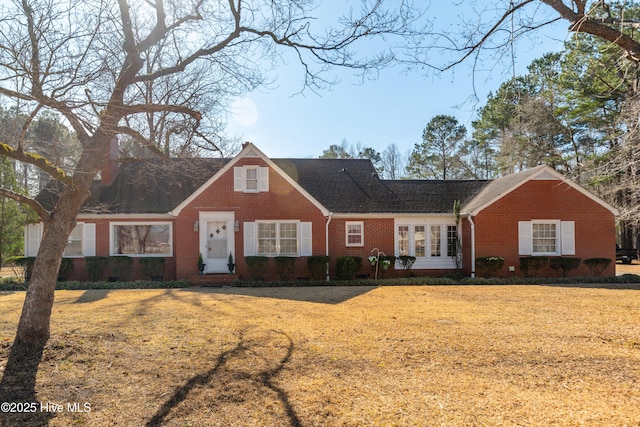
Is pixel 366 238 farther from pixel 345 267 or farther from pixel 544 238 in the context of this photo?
pixel 544 238

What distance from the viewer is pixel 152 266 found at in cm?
1536

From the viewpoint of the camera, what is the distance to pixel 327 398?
4156mm

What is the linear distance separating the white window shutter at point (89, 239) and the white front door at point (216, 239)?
455 centimetres

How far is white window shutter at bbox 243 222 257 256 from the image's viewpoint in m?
15.5

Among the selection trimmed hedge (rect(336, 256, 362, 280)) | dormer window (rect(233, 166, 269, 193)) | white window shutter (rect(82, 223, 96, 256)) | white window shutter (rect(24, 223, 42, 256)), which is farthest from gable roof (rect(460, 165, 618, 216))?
white window shutter (rect(24, 223, 42, 256))

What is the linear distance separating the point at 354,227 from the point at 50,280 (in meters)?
12.1

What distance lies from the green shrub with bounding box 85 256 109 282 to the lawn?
6.02m

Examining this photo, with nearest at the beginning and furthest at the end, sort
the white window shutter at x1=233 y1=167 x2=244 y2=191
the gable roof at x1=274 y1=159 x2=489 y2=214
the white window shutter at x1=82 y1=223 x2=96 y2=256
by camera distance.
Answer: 1. the white window shutter at x1=233 y1=167 x2=244 y2=191
2. the white window shutter at x1=82 y1=223 x2=96 y2=256
3. the gable roof at x1=274 y1=159 x2=489 y2=214

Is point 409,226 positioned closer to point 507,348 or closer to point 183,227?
point 183,227

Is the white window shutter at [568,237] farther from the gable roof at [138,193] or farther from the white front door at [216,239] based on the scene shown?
the gable roof at [138,193]

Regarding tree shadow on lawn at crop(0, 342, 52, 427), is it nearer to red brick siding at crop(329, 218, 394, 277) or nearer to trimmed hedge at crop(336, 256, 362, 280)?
trimmed hedge at crop(336, 256, 362, 280)

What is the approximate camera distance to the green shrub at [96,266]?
50.0ft

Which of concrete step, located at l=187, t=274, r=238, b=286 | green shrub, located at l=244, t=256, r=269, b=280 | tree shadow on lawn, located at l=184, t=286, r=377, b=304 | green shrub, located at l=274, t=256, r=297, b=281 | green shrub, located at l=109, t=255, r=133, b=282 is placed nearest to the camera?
tree shadow on lawn, located at l=184, t=286, r=377, b=304

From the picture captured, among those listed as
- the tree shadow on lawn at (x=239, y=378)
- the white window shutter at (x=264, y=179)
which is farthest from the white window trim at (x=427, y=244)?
the tree shadow on lawn at (x=239, y=378)
